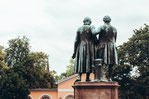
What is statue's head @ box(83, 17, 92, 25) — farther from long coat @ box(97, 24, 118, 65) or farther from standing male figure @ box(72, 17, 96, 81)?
long coat @ box(97, 24, 118, 65)

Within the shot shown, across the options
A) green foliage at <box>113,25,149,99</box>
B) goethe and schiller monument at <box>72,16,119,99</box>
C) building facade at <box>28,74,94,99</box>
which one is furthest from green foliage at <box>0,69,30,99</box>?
goethe and schiller monument at <box>72,16,119,99</box>

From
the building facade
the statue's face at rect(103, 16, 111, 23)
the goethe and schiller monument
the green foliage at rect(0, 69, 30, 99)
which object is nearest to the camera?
the goethe and schiller monument

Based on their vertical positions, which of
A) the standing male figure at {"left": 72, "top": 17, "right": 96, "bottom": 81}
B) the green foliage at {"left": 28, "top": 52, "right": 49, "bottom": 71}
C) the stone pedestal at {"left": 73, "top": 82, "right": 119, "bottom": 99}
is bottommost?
the stone pedestal at {"left": 73, "top": 82, "right": 119, "bottom": 99}

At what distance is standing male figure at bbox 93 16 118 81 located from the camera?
942 centimetres

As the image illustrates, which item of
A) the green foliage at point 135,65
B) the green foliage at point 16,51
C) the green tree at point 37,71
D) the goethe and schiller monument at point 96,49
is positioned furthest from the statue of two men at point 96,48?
the green foliage at point 16,51

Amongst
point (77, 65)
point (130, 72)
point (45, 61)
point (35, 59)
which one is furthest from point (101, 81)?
point (45, 61)

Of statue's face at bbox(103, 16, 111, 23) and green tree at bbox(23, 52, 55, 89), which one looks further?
green tree at bbox(23, 52, 55, 89)

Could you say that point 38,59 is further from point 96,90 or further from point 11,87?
point 96,90

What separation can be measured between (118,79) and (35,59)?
17.3 meters

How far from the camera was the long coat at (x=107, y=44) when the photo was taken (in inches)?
371

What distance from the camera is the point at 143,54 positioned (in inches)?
1341

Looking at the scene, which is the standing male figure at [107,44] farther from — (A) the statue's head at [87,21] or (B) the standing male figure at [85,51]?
(A) the statue's head at [87,21]

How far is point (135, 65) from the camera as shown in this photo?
34.8 metres

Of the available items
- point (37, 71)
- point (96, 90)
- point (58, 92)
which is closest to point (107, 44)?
point (96, 90)
